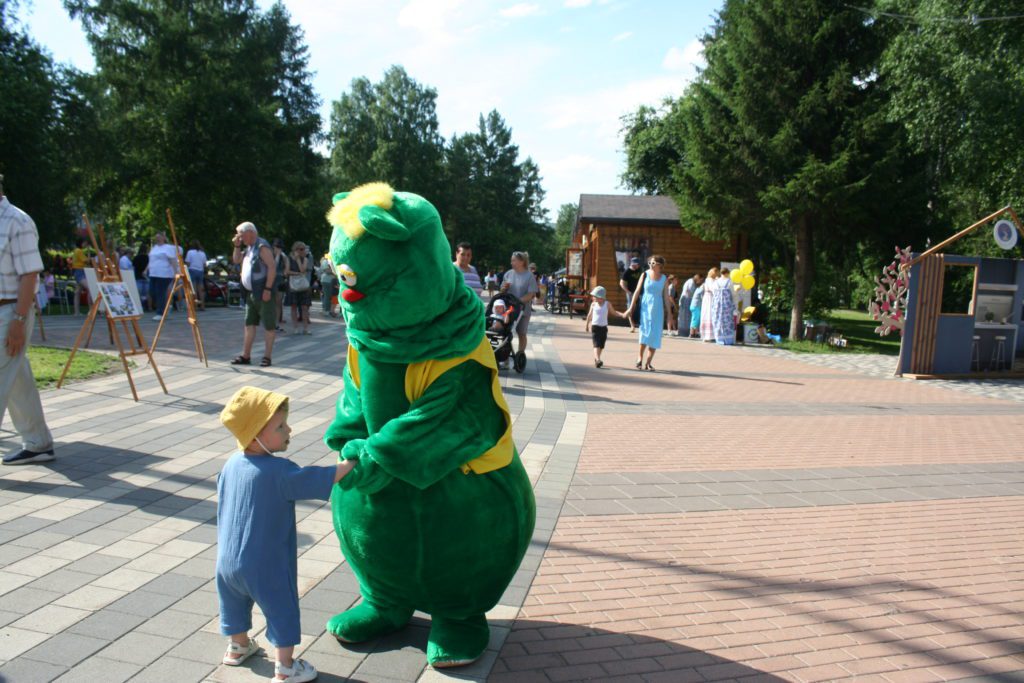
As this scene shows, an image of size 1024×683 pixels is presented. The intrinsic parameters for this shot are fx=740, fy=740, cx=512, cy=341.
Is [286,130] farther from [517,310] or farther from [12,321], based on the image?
[12,321]

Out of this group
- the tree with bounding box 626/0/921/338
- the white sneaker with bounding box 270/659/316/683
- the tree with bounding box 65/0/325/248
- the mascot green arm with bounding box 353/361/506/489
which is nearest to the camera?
the mascot green arm with bounding box 353/361/506/489

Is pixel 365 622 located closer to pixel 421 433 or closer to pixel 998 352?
pixel 421 433

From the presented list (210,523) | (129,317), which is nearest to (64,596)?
(210,523)

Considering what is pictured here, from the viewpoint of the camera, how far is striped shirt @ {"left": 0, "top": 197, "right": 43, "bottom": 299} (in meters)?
5.04

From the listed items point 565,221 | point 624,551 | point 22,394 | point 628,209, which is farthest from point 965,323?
point 565,221

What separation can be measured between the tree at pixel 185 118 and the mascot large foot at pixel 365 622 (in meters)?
25.5

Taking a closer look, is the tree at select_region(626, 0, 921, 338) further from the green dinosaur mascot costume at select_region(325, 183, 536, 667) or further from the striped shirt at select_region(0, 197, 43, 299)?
the green dinosaur mascot costume at select_region(325, 183, 536, 667)

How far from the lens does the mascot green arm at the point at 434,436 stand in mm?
2637

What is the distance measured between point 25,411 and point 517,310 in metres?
6.42

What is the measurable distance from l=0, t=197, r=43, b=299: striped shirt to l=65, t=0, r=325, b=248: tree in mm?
21960

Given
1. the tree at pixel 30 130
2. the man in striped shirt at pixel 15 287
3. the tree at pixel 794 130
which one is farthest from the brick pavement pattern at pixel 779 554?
the tree at pixel 30 130

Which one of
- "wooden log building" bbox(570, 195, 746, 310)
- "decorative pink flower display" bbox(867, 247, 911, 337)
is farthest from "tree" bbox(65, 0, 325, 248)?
"decorative pink flower display" bbox(867, 247, 911, 337)

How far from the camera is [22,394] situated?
542cm

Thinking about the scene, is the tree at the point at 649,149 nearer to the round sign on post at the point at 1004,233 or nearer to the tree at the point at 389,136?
the tree at the point at 389,136
